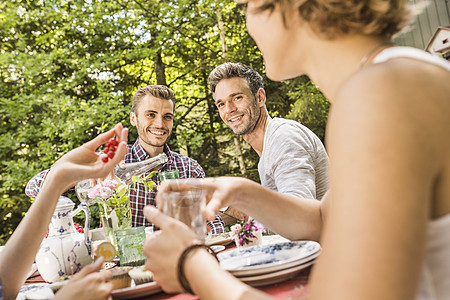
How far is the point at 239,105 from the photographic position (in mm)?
3113

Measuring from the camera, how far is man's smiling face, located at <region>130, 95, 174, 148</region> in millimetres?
3580

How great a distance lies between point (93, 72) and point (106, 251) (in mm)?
5630

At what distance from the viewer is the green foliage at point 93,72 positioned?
5.92m

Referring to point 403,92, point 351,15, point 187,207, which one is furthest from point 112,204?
point 403,92

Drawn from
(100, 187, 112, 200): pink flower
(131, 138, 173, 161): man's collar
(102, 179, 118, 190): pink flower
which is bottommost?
(100, 187, 112, 200): pink flower

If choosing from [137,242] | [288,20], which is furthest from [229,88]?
[288,20]

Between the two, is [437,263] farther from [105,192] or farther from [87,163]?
[105,192]

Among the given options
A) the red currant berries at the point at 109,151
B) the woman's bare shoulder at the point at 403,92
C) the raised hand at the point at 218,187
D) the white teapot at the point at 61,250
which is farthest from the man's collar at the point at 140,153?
the woman's bare shoulder at the point at 403,92

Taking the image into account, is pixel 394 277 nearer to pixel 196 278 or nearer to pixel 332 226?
pixel 332 226

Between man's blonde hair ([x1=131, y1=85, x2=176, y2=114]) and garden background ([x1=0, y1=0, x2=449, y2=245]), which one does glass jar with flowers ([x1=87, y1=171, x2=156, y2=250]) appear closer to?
man's blonde hair ([x1=131, y1=85, x2=176, y2=114])

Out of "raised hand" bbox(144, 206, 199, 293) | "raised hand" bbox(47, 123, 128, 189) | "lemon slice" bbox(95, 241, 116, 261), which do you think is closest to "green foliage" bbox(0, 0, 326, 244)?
"lemon slice" bbox(95, 241, 116, 261)

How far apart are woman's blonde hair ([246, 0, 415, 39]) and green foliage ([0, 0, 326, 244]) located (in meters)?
5.46

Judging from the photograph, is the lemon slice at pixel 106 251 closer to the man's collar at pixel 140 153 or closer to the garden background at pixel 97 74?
the man's collar at pixel 140 153

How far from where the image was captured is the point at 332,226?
1.94 ft
